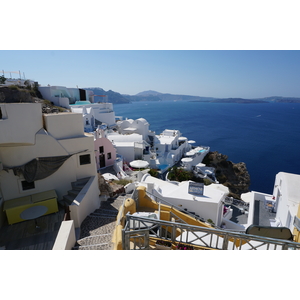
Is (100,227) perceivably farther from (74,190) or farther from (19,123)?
(19,123)

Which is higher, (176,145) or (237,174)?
(176,145)

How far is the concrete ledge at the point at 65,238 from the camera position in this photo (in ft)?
20.4

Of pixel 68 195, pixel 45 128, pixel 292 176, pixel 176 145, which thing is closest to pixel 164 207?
pixel 68 195

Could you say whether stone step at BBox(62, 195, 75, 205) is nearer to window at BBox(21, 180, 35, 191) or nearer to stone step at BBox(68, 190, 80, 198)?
stone step at BBox(68, 190, 80, 198)

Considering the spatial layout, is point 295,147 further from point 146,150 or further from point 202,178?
point 146,150

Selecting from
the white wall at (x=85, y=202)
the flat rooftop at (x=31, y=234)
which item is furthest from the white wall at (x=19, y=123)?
the flat rooftop at (x=31, y=234)

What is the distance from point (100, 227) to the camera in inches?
349

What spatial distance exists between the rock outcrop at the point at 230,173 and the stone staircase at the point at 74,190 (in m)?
32.7

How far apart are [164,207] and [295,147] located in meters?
69.4

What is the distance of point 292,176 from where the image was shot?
470 inches

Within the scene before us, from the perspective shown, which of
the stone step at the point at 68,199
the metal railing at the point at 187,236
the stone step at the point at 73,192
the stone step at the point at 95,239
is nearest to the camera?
the metal railing at the point at 187,236

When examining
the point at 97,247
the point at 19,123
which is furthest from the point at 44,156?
the point at 97,247

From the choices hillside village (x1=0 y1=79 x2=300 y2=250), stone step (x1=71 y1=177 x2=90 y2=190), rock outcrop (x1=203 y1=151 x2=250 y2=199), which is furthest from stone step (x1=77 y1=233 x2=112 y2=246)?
rock outcrop (x1=203 y1=151 x2=250 y2=199)

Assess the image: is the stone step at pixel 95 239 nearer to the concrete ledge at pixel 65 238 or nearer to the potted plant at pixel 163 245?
the concrete ledge at pixel 65 238
